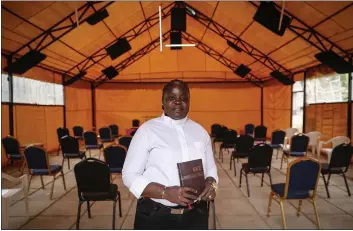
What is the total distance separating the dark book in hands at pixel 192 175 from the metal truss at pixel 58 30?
6730 mm

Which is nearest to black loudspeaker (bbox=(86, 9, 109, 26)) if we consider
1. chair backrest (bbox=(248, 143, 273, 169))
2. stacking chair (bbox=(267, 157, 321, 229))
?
chair backrest (bbox=(248, 143, 273, 169))

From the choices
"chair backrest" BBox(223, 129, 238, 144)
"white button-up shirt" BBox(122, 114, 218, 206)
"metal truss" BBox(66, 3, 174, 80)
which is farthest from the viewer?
"metal truss" BBox(66, 3, 174, 80)

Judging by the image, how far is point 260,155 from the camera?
4723 millimetres

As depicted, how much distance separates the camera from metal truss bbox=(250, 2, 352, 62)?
23.2 feet

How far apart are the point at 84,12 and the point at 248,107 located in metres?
10.4

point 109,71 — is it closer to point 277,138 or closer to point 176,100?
point 277,138

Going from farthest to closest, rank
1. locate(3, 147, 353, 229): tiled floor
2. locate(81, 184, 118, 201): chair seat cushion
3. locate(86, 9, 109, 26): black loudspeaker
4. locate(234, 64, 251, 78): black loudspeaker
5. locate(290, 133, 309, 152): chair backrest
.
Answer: locate(234, 64, 251, 78): black loudspeaker, locate(86, 9, 109, 26): black loudspeaker, locate(290, 133, 309, 152): chair backrest, locate(3, 147, 353, 229): tiled floor, locate(81, 184, 118, 201): chair seat cushion

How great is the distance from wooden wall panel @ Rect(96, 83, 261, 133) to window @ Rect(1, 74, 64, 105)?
11.3 ft

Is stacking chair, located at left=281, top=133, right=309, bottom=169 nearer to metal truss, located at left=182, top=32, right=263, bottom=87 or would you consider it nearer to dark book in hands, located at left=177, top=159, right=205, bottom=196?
dark book in hands, located at left=177, top=159, right=205, bottom=196

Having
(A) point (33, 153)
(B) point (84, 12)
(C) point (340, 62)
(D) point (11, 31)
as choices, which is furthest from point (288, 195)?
(D) point (11, 31)

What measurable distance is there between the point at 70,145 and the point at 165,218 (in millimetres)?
5217

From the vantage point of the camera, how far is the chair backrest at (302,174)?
3.21 meters

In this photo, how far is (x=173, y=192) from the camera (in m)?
1.36

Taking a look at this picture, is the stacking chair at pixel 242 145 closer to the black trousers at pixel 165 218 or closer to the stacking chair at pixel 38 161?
the stacking chair at pixel 38 161
